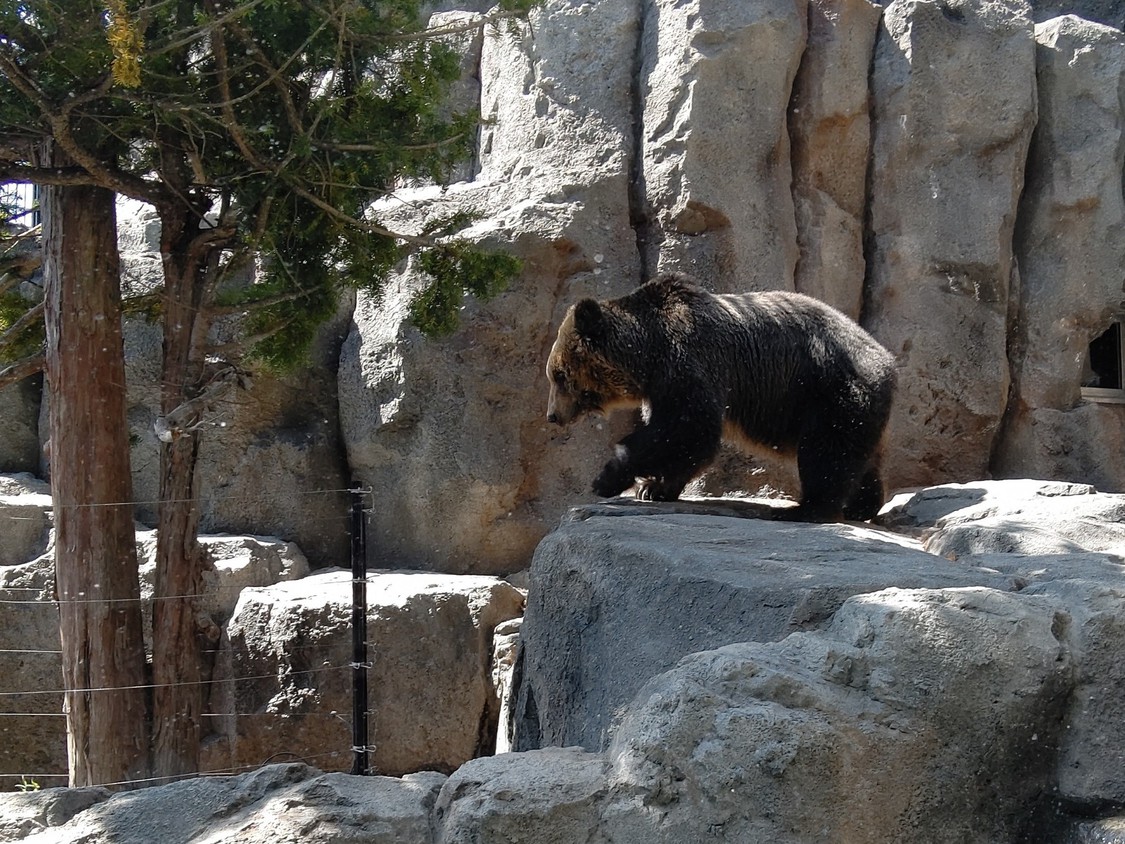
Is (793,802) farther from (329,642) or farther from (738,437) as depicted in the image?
(329,642)

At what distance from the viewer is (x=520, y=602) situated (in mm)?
8078

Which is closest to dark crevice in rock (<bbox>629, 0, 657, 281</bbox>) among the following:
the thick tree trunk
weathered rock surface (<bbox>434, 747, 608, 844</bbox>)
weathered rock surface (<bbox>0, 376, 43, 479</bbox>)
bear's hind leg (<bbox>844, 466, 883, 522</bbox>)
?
bear's hind leg (<bbox>844, 466, 883, 522</bbox>)

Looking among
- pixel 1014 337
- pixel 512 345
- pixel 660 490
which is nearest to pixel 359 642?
pixel 660 490

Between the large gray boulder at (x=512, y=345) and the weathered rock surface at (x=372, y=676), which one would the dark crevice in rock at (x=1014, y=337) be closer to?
the large gray boulder at (x=512, y=345)

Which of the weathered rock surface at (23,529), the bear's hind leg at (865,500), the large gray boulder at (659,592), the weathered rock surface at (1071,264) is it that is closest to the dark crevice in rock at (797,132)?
the weathered rock surface at (1071,264)

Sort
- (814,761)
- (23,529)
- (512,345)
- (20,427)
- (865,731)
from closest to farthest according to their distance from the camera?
(814,761), (865,731), (23,529), (512,345), (20,427)

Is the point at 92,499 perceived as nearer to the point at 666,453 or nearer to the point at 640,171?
the point at 666,453

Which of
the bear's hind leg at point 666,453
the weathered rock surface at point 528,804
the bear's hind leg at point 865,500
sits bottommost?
the weathered rock surface at point 528,804

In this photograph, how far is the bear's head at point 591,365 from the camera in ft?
22.9

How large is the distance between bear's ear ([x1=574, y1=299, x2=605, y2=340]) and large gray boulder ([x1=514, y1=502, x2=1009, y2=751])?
6.07ft

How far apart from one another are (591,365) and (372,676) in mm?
2590

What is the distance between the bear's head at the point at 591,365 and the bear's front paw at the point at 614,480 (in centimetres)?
69

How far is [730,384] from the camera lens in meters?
6.81

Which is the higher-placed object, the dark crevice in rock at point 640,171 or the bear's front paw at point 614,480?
the dark crevice in rock at point 640,171
